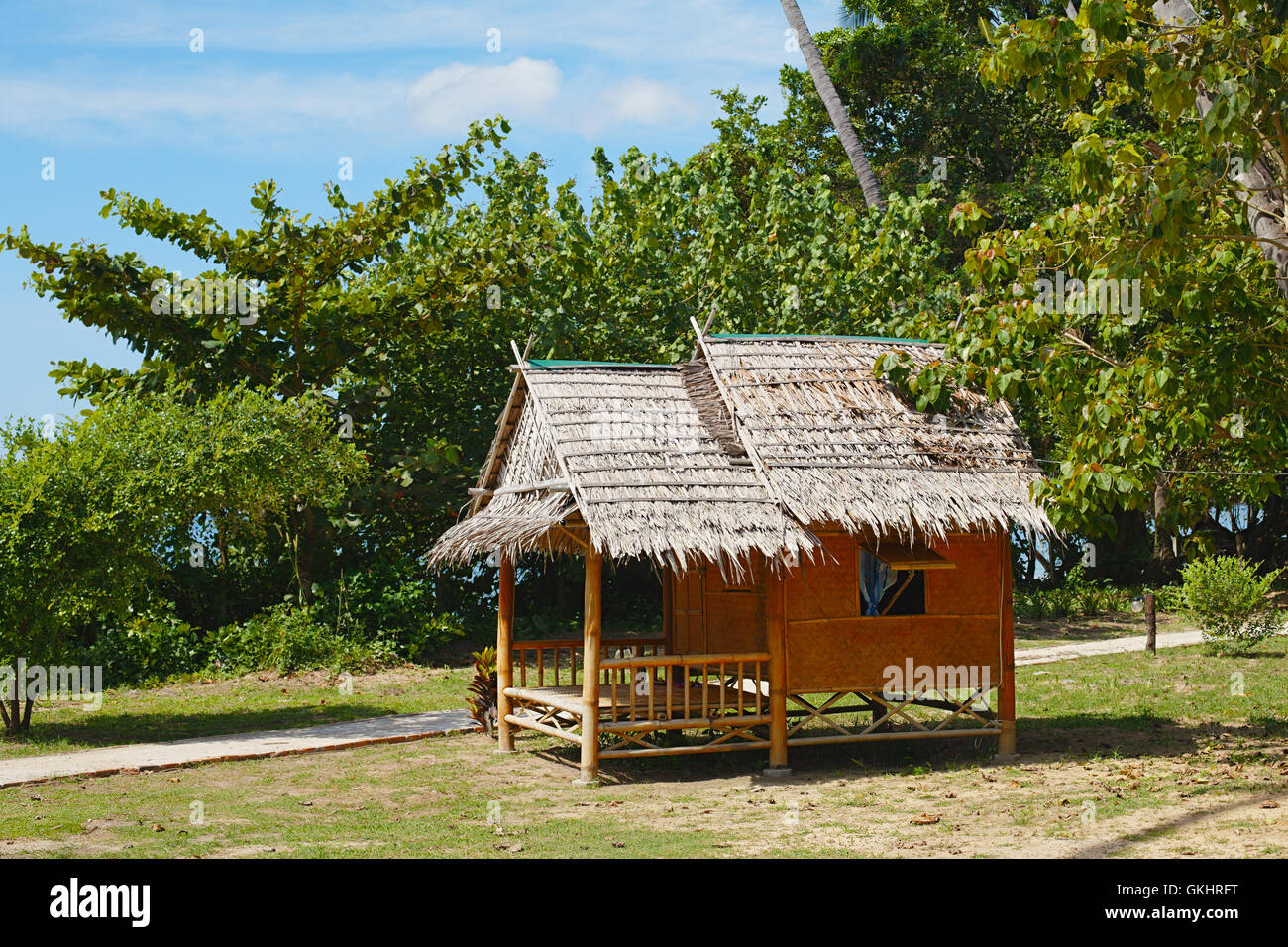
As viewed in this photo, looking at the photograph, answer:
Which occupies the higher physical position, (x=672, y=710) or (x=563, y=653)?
(x=672, y=710)

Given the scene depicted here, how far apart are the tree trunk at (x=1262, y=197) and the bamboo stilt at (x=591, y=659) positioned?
24.0ft

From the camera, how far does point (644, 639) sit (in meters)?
14.7

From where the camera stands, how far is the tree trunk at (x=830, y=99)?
2603cm

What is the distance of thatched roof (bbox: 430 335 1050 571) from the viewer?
1120 cm

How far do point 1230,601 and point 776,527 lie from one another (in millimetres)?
11931

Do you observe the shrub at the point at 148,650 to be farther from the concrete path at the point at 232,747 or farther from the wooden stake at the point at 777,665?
the wooden stake at the point at 777,665

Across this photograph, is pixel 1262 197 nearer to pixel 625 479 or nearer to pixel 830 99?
pixel 625 479

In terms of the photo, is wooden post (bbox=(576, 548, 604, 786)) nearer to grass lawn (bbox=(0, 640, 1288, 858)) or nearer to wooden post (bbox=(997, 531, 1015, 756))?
grass lawn (bbox=(0, 640, 1288, 858))

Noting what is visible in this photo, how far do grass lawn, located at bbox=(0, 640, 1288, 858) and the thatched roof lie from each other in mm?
2273

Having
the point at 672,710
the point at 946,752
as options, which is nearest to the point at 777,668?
the point at 672,710

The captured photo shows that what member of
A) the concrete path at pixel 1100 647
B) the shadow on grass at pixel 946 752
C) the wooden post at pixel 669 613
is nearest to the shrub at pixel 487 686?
the shadow on grass at pixel 946 752

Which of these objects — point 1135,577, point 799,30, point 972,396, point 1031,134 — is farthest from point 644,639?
point 1031,134

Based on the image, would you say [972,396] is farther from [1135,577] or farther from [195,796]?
[1135,577]

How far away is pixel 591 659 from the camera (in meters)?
11.2
